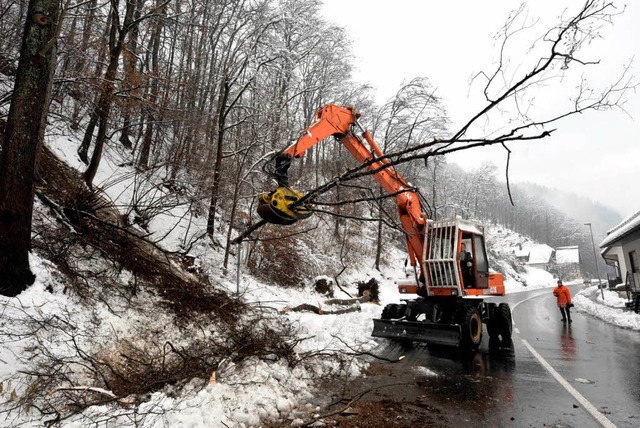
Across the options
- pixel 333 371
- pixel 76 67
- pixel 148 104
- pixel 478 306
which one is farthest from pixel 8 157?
pixel 478 306

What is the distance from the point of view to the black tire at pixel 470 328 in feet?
26.2

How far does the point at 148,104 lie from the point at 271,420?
952cm

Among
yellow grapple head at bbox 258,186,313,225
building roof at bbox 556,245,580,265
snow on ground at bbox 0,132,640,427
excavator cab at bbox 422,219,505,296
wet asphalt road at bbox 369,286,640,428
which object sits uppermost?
building roof at bbox 556,245,580,265

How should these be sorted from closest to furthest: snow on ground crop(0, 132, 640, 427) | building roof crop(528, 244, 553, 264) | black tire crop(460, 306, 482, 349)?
snow on ground crop(0, 132, 640, 427)
black tire crop(460, 306, 482, 349)
building roof crop(528, 244, 553, 264)

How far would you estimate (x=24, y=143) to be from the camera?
497 cm

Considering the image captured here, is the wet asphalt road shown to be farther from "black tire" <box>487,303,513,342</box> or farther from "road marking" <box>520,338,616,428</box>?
"black tire" <box>487,303,513,342</box>

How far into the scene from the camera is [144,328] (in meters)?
5.84

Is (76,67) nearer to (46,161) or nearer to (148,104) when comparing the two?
(148,104)

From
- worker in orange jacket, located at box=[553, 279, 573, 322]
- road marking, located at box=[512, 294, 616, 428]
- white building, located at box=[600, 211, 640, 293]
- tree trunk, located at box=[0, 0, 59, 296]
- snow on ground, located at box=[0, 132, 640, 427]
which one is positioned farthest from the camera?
white building, located at box=[600, 211, 640, 293]

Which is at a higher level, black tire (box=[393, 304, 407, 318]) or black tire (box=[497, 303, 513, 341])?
black tire (box=[393, 304, 407, 318])

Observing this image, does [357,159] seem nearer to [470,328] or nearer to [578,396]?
[470,328]

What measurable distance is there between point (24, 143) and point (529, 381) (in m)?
8.18

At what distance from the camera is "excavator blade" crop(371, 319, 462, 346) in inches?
300

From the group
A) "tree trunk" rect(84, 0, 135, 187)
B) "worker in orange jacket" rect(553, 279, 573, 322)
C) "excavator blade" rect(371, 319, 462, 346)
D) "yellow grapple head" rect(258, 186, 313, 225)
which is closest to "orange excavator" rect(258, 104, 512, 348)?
"excavator blade" rect(371, 319, 462, 346)
